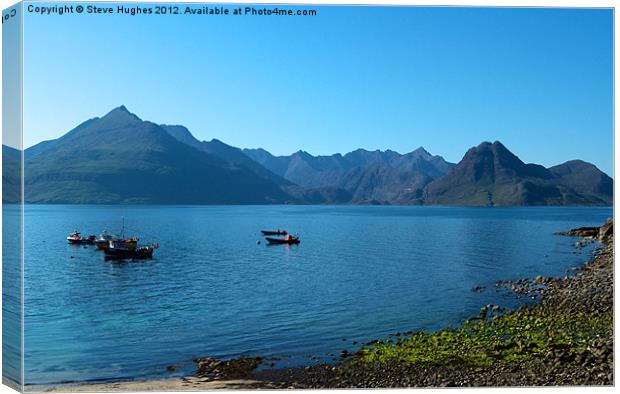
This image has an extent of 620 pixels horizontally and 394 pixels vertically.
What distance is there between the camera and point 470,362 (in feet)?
55.4

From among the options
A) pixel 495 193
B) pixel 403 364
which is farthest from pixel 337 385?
pixel 495 193

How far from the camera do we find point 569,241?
67125 millimetres

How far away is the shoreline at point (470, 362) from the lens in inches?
578

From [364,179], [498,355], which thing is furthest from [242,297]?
[364,179]

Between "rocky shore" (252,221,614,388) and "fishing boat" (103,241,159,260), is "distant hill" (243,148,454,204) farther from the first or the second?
"rocky shore" (252,221,614,388)

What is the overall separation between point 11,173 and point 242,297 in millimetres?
21021

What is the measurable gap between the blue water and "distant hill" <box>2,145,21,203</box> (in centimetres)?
675

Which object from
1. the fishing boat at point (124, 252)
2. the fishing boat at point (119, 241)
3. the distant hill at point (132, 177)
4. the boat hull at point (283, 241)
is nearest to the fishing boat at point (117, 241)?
the fishing boat at point (119, 241)

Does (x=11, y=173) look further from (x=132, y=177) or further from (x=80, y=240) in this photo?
(x=132, y=177)

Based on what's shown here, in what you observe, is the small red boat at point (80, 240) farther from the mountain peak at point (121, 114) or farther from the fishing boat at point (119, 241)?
the mountain peak at point (121, 114)

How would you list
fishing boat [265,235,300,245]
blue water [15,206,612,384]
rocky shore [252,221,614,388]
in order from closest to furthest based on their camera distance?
rocky shore [252,221,614,388]
blue water [15,206,612,384]
fishing boat [265,235,300,245]

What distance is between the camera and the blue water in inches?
816

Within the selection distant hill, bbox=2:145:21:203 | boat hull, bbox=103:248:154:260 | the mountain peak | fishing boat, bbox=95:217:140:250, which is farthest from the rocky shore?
fishing boat, bbox=95:217:140:250

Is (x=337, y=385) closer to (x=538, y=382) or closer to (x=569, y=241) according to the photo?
(x=538, y=382)
